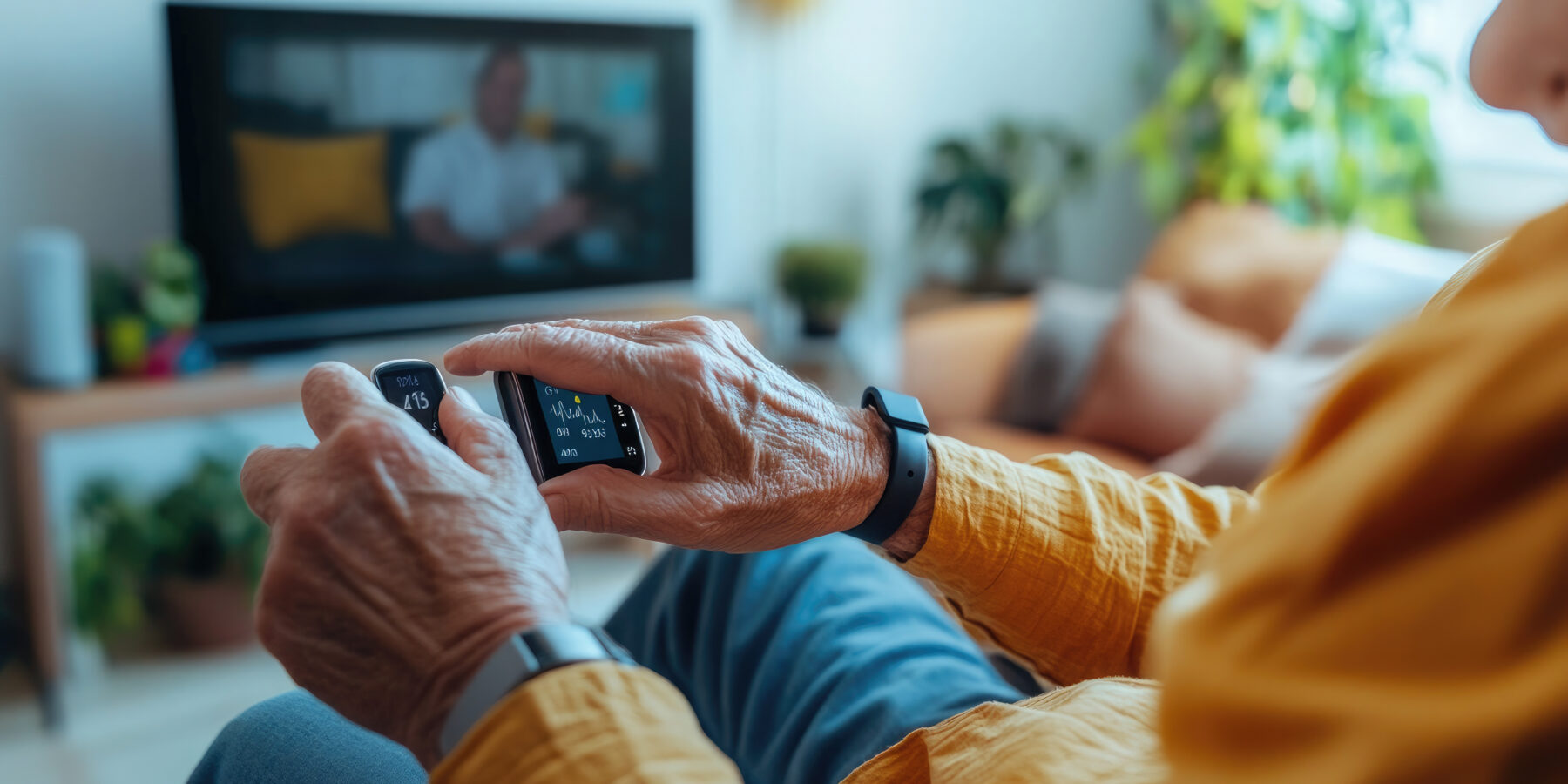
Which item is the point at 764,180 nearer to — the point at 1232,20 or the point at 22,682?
the point at 1232,20

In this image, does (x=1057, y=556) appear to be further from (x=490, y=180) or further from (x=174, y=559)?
(x=490, y=180)

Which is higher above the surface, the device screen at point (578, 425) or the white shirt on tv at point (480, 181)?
the white shirt on tv at point (480, 181)

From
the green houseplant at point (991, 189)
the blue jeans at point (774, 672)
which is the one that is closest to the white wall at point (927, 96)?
the green houseplant at point (991, 189)

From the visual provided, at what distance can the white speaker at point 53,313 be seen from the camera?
1.82 metres

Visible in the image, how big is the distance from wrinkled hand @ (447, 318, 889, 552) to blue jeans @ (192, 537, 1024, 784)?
129mm

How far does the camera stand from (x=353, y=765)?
689 mm

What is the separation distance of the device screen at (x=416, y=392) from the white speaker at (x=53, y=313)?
151 centimetres

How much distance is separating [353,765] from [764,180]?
2503 mm

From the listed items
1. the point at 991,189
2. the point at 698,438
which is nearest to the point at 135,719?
the point at 698,438

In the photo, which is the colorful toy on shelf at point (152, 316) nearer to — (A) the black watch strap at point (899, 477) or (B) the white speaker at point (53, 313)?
(B) the white speaker at point (53, 313)

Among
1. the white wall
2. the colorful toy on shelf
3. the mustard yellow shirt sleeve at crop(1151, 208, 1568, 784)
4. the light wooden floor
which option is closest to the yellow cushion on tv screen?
the colorful toy on shelf

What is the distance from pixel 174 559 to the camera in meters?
1.94

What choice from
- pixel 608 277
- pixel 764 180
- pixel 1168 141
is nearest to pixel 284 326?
pixel 608 277

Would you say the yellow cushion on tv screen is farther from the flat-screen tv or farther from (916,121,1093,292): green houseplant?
(916,121,1093,292): green houseplant
